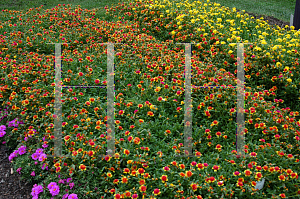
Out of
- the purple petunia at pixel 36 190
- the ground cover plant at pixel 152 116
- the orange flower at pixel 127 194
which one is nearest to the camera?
the orange flower at pixel 127 194

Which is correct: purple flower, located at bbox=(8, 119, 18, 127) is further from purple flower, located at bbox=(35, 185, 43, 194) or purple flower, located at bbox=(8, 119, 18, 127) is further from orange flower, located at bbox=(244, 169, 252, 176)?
orange flower, located at bbox=(244, 169, 252, 176)

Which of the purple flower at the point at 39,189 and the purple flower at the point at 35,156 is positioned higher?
the purple flower at the point at 35,156

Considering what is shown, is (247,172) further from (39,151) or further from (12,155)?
(12,155)

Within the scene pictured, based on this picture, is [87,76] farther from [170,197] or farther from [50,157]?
[170,197]

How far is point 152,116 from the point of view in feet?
11.4

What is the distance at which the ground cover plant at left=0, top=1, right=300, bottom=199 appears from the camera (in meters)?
2.70

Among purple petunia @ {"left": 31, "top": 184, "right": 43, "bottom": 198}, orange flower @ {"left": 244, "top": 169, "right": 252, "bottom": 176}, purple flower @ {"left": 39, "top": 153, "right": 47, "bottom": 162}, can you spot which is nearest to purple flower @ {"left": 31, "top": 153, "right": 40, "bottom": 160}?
purple flower @ {"left": 39, "top": 153, "right": 47, "bottom": 162}

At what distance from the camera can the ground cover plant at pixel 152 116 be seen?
2.70 m

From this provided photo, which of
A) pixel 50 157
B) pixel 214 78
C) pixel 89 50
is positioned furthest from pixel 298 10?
pixel 50 157

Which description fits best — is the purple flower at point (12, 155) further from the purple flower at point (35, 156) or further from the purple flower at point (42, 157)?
the purple flower at point (42, 157)

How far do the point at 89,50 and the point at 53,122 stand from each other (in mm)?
2123

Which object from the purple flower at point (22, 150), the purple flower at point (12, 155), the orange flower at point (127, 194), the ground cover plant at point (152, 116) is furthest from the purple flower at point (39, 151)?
the orange flower at point (127, 194)

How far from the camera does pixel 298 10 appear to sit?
5945 millimetres

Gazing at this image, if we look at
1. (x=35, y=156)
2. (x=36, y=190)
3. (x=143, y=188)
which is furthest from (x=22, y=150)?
(x=143, y=188)
